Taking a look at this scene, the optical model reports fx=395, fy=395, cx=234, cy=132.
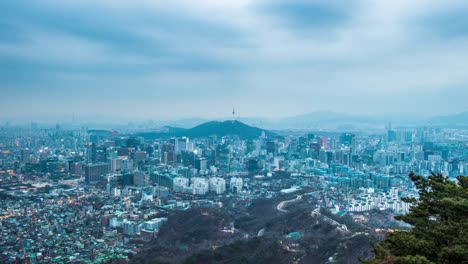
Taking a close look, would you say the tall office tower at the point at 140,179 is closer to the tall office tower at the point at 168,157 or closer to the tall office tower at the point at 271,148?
the tall office tower at the point at 168,157

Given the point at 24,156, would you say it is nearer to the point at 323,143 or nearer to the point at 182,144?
the point at 182,144

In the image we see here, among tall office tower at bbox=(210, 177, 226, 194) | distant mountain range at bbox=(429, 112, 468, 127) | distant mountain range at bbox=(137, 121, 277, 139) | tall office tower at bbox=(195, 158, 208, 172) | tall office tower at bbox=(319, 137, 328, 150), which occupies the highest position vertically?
distant mountain range at bbox=(429, 112, 468, 127)

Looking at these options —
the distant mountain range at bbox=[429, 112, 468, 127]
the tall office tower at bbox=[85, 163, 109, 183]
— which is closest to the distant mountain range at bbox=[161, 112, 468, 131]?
the distant mountain range at bbox=[429, 112, 468, 127]

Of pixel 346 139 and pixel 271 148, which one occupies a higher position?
pixel 346 139

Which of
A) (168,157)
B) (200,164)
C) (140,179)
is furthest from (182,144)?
(140,179)

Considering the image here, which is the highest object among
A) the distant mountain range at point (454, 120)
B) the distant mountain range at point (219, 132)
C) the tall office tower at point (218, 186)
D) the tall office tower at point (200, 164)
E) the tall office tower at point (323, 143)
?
the distant mountain range at point (454, 120)

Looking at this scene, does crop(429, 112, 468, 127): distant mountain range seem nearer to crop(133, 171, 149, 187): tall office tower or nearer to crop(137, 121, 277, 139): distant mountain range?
crop(137, 121, 277, 139): distant mountain range

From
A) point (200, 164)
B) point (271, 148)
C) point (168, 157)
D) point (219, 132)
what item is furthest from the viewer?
point (219, 132)

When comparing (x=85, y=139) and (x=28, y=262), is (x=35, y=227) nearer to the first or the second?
(x=28, y=262)

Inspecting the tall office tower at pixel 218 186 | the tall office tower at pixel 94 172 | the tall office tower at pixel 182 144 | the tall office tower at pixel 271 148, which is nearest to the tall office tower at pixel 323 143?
the tall office tower at pixel 271 148

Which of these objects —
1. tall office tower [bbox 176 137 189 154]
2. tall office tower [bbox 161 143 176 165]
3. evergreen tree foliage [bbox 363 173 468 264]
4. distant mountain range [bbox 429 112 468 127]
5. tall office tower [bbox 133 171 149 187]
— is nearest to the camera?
evergreen tree foliage [bbox 363 173 468 264]

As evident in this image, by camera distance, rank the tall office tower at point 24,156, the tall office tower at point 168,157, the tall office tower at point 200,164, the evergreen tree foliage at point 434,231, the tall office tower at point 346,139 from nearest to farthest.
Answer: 1. the evergreen tree foliage at point 434,231
2. the tall office tower at point 24,156
3. the tall office tower at point 200,164
4. the tall office tower at point 168,157
5. the tall office tower at point 346,139
